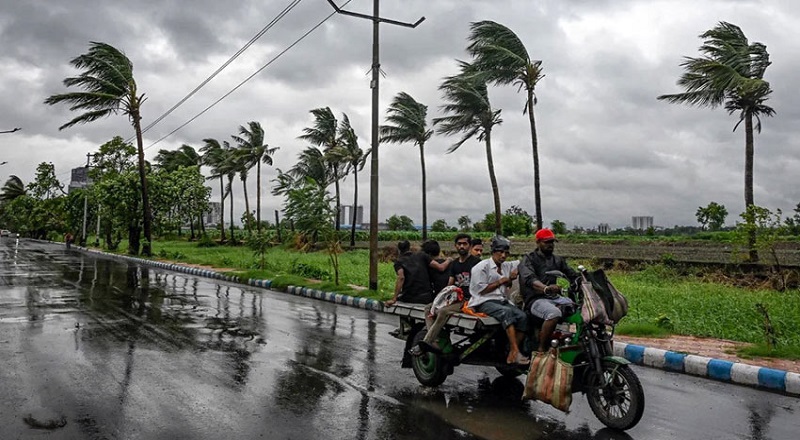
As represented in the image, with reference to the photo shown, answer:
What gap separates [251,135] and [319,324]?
40.7 meters

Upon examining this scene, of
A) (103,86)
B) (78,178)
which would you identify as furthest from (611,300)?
(78,178)

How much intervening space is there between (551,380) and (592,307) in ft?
2.42

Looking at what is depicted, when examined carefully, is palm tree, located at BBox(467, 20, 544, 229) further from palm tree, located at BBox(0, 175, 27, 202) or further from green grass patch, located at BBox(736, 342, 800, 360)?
palm tree, located at BBox(0, 175, 27, 202)

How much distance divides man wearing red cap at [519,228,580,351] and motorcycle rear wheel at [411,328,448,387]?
1200 millimetres

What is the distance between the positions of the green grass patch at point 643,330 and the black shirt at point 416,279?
415 centimetres

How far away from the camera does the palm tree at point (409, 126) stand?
123ft

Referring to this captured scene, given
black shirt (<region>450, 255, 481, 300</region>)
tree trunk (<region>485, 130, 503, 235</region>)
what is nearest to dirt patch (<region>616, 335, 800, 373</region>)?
black shirt (<region>450, 255, 481, 300</region>)

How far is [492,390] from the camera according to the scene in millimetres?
6383

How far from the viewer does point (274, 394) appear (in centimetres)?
597

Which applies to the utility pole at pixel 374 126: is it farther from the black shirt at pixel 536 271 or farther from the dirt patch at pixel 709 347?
the black shirt at pixel 536 271

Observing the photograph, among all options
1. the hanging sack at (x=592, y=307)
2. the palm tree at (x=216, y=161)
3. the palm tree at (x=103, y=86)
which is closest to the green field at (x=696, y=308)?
the hanging sack at (x=592, y=307)

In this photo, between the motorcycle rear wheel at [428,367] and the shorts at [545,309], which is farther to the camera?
the motorcycle rear wheel at [428,367]

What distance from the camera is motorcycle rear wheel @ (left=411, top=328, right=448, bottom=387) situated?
6.33m

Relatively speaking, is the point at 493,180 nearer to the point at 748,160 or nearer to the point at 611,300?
the point at 748,160
